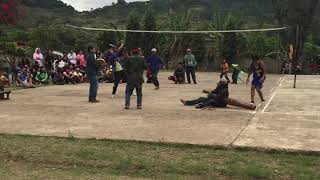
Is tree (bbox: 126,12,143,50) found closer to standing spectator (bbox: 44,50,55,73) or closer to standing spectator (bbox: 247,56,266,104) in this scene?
standing spectator (bbox: 44,50,55,73)

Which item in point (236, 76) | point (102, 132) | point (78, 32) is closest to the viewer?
point (102, 132)

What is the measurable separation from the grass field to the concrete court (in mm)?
519

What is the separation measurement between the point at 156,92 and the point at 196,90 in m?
1.92

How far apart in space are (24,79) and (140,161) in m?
14.6

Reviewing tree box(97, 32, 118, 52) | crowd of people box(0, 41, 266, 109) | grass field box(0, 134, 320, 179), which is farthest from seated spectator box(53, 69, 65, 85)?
tree box(97, 32, 118, 52)

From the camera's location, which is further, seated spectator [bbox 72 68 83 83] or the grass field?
seated spectator [bbox 72 68 83 83]

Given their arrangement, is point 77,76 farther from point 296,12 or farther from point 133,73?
point 296,12

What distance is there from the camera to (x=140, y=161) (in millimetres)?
8289

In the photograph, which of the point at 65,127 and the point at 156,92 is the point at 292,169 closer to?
the point at 65,127

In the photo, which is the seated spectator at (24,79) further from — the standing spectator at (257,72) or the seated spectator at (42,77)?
the standing spectator at (257,72)

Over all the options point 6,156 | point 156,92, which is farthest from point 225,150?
point 156,92

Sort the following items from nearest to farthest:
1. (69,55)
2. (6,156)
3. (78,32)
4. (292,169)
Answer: (292,169) < (6,156) < (69,55) < (78,32)

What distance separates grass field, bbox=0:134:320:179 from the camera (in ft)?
25.2

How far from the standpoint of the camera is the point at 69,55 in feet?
91.4
